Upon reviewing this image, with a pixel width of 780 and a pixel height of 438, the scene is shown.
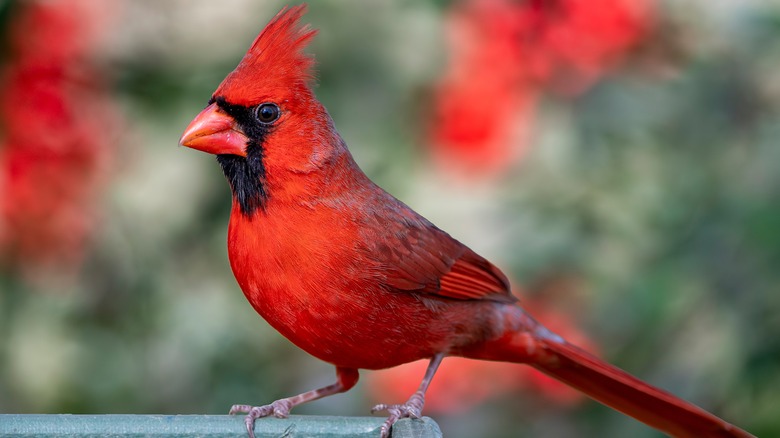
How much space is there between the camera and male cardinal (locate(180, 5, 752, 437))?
2.29m

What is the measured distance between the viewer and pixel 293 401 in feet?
8.64

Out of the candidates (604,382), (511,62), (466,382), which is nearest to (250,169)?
(604,382)

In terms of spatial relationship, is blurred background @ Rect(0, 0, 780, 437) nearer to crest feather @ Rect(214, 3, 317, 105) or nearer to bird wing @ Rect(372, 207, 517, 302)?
bird wing @ Rect(372, 207, 517, 302)

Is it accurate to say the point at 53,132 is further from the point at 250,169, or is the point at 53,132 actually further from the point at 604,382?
the point at 604,382

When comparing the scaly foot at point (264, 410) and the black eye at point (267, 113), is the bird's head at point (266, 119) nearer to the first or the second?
the black eye at point (267, 113)

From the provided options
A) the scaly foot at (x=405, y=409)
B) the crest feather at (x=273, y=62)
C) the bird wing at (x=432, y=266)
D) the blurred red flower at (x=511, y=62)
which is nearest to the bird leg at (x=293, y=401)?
the scaly foot at (x=405, y=409)

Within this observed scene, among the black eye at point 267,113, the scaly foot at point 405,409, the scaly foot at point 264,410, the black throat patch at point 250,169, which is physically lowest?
the scaly foot at point 264,410

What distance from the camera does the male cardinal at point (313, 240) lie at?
2285mm

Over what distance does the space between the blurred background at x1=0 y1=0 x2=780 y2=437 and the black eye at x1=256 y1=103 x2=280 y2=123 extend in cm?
103

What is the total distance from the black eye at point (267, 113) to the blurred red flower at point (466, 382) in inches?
46.7

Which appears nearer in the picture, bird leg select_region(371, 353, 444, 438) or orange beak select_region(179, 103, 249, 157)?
orange beak select_region(179, 103, 249, 157)

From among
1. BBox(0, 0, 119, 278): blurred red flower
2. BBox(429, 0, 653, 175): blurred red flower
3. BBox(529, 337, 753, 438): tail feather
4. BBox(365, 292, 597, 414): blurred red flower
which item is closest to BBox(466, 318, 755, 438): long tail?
BBox(529, 337, 753, 438): tail feather

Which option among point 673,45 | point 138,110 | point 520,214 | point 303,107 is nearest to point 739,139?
point 673,45

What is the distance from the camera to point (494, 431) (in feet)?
11.0
